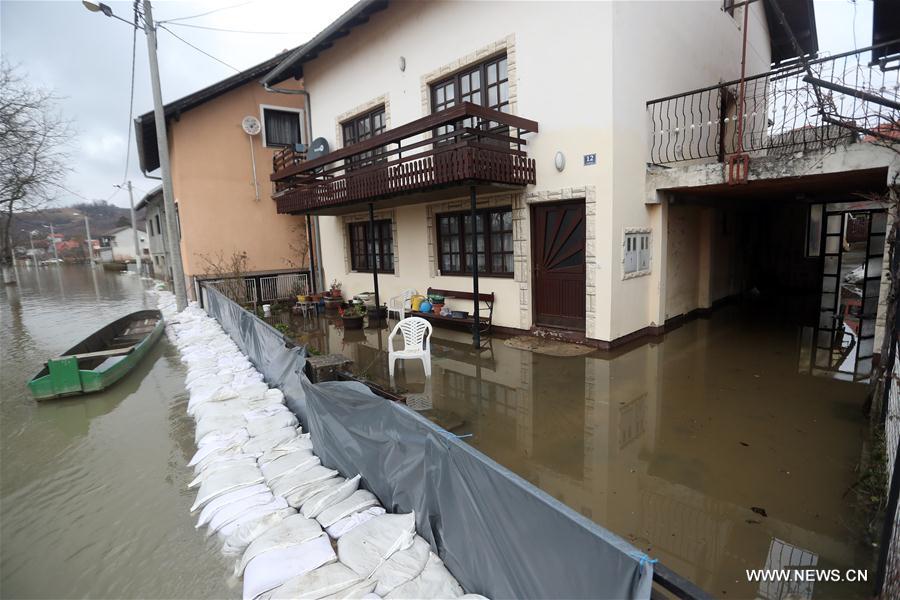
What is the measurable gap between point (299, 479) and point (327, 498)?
1.49ft

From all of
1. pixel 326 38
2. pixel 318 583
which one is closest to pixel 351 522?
pixel 318 583

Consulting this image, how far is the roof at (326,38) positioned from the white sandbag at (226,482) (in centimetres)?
951

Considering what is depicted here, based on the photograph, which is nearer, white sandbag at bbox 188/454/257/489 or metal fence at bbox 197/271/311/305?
white sandbag at bbox 188/454/257/489

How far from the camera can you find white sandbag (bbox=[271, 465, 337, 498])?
3.20 metres

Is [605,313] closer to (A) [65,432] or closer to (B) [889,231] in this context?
(B) [889,231]

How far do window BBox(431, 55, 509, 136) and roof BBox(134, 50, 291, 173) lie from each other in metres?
8.04

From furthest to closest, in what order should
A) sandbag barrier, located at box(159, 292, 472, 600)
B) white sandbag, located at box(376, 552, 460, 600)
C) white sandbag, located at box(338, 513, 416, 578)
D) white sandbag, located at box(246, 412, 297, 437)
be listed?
white sandbag, located at box(246, 412, 297, 437) < white sandbag, located at box(338, 513, 416, 578) < sandbag barrier, located at box(159, 292, 472, 600) < white sandbag, located at box(376, 552, 460, 600)

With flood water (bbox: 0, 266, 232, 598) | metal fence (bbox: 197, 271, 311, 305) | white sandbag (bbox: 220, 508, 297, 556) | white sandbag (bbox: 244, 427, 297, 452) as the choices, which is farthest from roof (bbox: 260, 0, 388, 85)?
white sandbag (bbox: 220, 508, 297, 556)

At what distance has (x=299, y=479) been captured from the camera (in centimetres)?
330

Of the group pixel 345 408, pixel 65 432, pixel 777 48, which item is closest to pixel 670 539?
pixel 345 408

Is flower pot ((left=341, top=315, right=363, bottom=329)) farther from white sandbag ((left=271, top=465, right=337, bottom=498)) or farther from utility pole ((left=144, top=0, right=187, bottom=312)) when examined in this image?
white sandbag ((left=271, top=465, right=337, bottom=498))

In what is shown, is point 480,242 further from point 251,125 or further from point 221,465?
point 251,125

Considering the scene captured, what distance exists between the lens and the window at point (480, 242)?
817 cm

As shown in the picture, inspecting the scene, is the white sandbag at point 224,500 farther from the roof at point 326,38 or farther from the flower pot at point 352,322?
the roof at point 326,38
